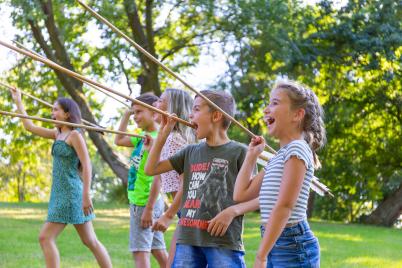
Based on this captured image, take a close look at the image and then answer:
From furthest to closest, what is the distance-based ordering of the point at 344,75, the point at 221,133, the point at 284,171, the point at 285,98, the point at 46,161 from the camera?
1. the point at 46,161
2. the point at 344,75
3. the point at 221,133
4. the point at 285,98
5. the point at 284,171

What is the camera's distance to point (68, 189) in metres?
6.54

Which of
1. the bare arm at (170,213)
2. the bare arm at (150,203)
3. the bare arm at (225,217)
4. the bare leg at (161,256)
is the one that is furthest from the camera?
the bare leg at (161,256)

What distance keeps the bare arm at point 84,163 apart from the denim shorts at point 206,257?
1913mm

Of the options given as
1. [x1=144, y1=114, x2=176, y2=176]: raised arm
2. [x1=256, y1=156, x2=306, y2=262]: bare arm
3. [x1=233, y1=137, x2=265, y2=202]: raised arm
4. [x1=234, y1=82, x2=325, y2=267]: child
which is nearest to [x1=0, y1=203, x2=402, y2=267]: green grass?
[x1=144, y1=114, x2=176, y2=176]: raised arm

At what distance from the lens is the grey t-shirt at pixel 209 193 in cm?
446

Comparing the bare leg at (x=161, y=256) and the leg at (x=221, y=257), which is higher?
the leg at (x=221, y=257)

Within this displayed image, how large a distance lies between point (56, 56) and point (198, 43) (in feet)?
10.4

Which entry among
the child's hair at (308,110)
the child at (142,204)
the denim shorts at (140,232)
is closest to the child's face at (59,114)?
the child at (142,204)

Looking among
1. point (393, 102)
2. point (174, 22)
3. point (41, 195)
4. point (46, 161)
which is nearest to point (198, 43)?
point (174, 22)

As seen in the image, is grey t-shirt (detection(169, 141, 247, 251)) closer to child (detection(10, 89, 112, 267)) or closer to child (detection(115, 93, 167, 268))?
child (detection(115, 93, 167, 268))

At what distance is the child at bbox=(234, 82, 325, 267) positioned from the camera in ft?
11.8

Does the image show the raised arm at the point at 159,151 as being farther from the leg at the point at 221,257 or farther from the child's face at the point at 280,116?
the child's face at the point at 280,116

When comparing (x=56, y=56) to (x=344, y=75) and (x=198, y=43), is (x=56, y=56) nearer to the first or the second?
(x=198, y=43)

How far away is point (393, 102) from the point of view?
2219 cm
